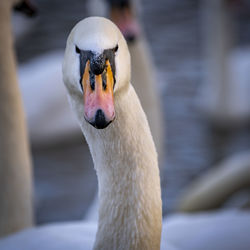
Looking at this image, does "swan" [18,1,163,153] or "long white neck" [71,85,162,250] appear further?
"swan" [18,1,163,153]

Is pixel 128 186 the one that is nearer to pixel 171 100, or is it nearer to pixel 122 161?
pixel 122 161

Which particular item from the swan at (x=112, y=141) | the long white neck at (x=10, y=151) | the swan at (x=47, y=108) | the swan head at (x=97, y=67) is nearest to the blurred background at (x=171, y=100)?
the swan at (x=47, y=108)

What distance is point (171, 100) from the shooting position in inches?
286

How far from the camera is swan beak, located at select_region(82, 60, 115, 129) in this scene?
1.69 meters

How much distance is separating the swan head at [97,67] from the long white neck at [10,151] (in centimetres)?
93

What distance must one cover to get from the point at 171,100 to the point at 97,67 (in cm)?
555

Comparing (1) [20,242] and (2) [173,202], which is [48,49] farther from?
(1) [20,242]

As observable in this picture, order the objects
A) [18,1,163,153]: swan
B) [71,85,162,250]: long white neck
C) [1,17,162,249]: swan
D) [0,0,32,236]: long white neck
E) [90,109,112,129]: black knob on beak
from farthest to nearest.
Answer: [18,1,163,153]: swan → [0,0,32,236]: long white neck → [71,85,162,250]: long white neck → [1,17,162,249]: swan → [90,109,112,129]: black knob on beak

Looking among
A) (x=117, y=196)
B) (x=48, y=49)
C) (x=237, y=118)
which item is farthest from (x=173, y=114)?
(x=117, y=196)

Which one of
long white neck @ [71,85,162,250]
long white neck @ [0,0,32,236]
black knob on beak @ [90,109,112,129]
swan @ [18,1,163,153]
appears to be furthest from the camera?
swan @ [18,1,163,153]

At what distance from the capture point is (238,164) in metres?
4.54

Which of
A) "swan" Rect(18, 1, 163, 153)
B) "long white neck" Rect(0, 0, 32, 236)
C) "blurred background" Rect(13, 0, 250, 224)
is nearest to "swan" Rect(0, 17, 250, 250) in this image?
"long white neck" Rect(0, 0, 32, 236)

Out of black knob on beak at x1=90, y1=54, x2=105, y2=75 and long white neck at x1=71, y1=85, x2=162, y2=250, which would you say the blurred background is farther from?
black knob on beak at x1=90, y1=54, x2=105, y2=75

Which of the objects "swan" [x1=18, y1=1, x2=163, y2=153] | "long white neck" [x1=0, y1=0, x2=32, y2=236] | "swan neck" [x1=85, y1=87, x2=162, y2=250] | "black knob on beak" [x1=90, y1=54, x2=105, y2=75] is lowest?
"swan neck" [x1=85, y1=87, x2=162, y2=250]
